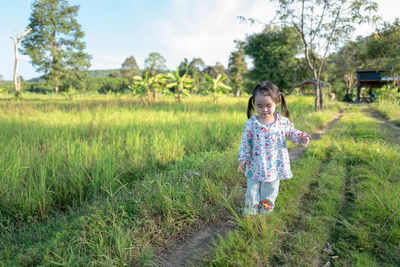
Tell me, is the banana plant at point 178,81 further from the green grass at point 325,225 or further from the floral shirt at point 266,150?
the floral shirt at point 266,150

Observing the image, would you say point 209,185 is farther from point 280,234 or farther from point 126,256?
point 126,256

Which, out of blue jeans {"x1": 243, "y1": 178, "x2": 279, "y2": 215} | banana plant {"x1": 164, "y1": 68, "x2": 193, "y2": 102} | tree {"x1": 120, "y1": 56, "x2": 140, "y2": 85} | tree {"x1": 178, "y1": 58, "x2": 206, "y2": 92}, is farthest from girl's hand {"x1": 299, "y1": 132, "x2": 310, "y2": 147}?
tree {"x1": 120, "y1": 56, "x2": 140, "y2": 85}

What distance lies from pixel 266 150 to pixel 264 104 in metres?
0.46

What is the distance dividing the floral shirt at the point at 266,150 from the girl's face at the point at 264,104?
0.11 metres

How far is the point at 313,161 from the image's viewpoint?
3973 millimetres

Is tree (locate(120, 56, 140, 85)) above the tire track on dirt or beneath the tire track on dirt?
above

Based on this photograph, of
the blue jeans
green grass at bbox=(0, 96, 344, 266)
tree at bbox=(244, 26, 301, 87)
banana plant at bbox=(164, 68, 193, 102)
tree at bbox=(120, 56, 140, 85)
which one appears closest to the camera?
green grass at bbox=(0, 96, 344, 266)

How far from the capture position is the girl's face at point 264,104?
2.22 m

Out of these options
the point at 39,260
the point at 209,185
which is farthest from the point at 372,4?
the point at 39,260

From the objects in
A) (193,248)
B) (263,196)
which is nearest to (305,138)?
(263,196)

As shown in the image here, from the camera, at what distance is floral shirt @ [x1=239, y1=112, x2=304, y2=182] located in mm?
2274

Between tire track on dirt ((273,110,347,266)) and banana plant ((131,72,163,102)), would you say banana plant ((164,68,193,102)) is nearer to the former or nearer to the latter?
banana plant ((131,72,163,102))

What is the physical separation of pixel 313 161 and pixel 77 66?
3830 cm

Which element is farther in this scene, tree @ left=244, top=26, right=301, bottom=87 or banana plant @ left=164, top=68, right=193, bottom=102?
tree @ left=244, top=26, right=301, bottom=87
